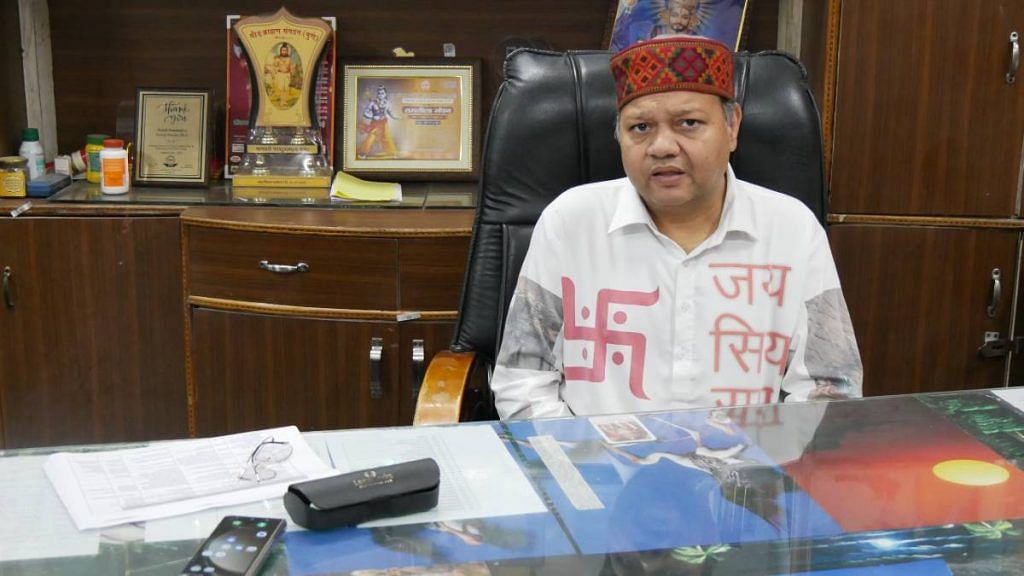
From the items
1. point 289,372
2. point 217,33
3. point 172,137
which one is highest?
point 217,33

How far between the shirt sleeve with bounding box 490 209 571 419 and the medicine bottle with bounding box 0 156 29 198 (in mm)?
1445

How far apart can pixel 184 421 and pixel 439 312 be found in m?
0.70

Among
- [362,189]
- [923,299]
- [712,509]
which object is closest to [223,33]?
[362,189]

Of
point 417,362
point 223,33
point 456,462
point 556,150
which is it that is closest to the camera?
point 456,462

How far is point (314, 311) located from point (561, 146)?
83 centimetres

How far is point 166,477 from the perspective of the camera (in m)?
1.29

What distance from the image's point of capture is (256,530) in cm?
116

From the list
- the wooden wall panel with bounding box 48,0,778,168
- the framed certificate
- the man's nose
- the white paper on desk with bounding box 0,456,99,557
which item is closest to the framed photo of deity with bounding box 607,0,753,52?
the wooden wall panel with bounding box 48,0,778,168

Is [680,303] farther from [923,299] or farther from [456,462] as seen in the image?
[923,299]

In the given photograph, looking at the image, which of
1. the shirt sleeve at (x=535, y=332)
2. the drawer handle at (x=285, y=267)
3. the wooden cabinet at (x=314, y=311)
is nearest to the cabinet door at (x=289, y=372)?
the wooden cabinet at (x=314, y=311)

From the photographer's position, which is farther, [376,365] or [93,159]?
[93,159]

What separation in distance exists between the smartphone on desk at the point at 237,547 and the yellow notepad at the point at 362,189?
5.62 feet

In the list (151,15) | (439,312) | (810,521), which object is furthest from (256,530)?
(151,15)

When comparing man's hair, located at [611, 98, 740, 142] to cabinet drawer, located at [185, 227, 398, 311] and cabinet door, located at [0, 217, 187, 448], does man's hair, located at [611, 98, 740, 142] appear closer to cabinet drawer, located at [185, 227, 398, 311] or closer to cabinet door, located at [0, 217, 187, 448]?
cabinet drawer, located at [185, 227, 398, 311]
